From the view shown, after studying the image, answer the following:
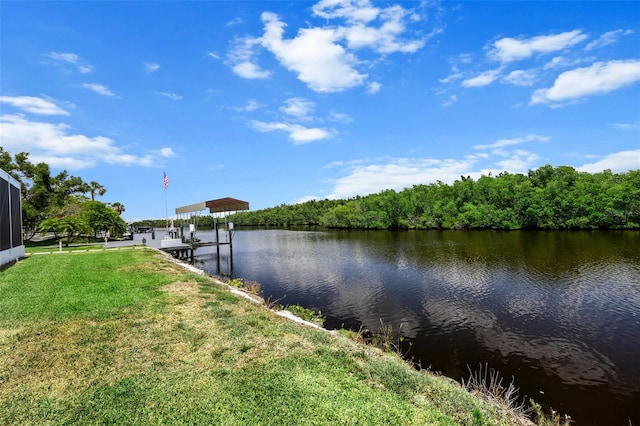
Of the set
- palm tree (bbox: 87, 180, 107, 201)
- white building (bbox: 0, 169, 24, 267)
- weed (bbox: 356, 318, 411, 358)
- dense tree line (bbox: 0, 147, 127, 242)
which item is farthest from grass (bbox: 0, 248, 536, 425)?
palm tree (bbox: 87, 180, 107, 201)

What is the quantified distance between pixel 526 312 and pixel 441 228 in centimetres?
6142

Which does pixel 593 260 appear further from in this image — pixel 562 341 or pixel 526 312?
pixel 562 341

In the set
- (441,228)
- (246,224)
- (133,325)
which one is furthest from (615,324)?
(246,224)

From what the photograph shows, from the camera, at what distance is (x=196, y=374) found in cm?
607

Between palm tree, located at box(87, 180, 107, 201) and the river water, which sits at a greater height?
palm tree, located at box(87, 180, 107, 201)

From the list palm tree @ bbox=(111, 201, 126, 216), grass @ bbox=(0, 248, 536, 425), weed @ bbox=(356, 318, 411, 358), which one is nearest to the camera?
grass @ bbox=(0, 248, 536, 425)

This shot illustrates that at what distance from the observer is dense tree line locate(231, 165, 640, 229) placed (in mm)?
57188

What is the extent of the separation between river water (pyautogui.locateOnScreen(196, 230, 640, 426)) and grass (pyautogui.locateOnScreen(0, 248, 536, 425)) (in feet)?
17.4

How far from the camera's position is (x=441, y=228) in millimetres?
74812

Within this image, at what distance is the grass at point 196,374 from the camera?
4.96 meters

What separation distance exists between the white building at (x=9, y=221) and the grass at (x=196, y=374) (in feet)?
34.7

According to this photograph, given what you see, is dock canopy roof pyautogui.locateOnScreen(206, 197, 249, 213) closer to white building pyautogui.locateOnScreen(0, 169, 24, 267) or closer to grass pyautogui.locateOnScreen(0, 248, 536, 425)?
white building pyautogui.locateOnScreen(0, 169, 24, 267)

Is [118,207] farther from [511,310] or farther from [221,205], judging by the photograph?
[511,310]

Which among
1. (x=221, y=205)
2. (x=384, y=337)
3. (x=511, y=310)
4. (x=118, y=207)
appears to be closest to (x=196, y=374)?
(x=384, y=337)
